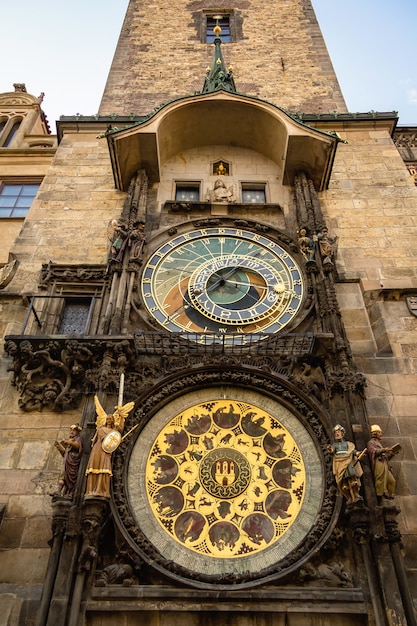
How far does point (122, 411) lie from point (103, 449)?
21.6 inches

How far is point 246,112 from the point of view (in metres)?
11.5

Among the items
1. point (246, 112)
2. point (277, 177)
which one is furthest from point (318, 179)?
point (246, 112)

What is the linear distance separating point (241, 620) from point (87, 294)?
5.37 m

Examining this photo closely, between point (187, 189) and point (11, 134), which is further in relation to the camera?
point (11, 134)

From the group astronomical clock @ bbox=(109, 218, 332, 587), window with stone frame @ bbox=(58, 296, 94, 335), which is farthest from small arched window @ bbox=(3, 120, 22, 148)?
astronomical clock @ bbox=(109, 218, 332, 587)

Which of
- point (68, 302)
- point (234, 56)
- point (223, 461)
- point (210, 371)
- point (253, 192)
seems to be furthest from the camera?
point (234, 56)

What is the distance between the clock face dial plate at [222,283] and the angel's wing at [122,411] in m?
1.84

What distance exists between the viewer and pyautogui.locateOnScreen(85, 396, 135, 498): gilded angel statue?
629 centimetres

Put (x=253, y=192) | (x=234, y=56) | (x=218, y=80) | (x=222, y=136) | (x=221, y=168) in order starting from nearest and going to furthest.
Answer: (x=253, y=192) < (x=221, y=168) < (x=222, y=136) < (x=218, y=80) < (x=234, y=56)

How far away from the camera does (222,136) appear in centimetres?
1189

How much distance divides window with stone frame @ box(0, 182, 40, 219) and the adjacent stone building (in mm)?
52

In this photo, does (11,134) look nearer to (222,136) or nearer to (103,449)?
(222,136)

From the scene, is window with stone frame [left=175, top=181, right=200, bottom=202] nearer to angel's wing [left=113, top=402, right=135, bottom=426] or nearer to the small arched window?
the small arched window

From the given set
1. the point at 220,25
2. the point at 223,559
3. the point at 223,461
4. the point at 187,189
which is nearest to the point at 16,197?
the point at 187,189
